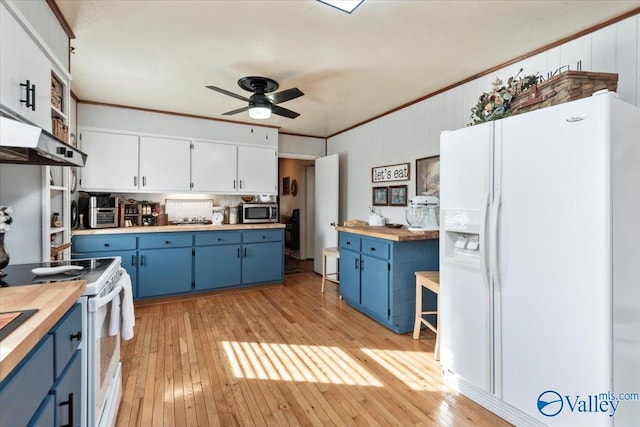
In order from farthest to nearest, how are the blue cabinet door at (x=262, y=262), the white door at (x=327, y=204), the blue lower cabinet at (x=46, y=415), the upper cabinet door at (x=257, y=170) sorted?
the white door at (x=327, y=204) < the upper cabinet door at (x=257, y=170) < the blue cabinet door at (x=262, y=262) < the blue lower cabinet at (x=46, y=415)

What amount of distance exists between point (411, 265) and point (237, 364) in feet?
5.86

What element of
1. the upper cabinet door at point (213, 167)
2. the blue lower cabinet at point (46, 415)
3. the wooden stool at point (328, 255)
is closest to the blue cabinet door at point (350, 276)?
the wooden stool at point (328, 255)

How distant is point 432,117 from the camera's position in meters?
3.36

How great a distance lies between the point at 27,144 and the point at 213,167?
3296mm

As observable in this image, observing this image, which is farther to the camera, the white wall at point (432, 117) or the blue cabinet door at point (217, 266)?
the blue cabinet door at point (217, 266)

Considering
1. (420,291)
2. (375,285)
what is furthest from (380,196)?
(420,291)

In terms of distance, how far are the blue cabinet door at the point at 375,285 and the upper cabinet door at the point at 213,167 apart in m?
2.38

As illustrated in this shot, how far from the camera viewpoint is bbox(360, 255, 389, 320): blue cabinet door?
9.62 feet

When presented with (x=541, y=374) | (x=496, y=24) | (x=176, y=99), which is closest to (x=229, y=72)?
(x=176, y=99)

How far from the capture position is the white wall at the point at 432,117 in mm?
1967

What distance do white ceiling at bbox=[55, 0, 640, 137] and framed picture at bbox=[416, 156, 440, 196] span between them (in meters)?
0.77

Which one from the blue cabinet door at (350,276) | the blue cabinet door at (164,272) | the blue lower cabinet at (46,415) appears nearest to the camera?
the blue lower cabinet at (46,415)

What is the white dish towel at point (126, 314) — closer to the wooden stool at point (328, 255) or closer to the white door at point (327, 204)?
the wooden stool at point (328, 255)

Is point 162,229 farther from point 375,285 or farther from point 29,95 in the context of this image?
point 375,285
